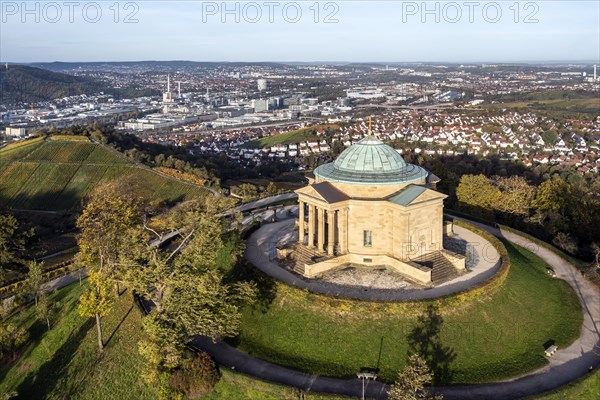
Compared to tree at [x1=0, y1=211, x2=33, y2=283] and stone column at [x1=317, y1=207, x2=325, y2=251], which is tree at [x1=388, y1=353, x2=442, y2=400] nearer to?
stone column at [x1=317, y1=207, x2=325, y2=251]

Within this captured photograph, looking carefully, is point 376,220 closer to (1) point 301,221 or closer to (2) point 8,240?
(1) point 301,221

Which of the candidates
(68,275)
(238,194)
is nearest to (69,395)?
(68,275)

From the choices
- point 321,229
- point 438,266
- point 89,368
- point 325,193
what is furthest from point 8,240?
point 438,266

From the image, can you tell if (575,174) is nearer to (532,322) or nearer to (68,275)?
(532,322)

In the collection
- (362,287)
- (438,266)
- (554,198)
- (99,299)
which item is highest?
(554,198)

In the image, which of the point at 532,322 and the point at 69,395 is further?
the point at 532,322

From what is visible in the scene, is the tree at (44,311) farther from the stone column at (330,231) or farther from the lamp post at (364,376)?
the lamp post at (364,376)

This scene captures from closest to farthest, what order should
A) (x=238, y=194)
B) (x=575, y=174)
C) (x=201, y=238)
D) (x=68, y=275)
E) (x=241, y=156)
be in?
(x=201, y=238)
(x=68, y=275)
(x=238, y=194)
(x=575, y=174)
(x=241, y=156)
